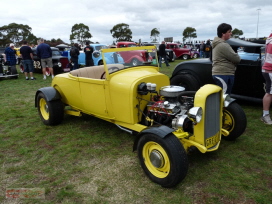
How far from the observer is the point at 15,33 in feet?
210

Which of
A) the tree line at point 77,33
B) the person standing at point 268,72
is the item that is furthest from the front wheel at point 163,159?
the tree line at point 77,33

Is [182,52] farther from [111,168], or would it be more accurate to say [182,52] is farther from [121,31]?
[121,31]

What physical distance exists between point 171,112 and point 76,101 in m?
2.03

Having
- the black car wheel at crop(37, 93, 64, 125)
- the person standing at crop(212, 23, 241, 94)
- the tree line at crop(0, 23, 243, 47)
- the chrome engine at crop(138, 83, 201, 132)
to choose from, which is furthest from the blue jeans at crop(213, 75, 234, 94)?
the tree line at crop(0, 23, 243, 47)

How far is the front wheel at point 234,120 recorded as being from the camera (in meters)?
3.41

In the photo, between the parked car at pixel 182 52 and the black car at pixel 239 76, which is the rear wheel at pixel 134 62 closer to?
the black car at pixel 239 76

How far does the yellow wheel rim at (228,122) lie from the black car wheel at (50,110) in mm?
3014

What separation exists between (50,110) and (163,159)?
8.76ft

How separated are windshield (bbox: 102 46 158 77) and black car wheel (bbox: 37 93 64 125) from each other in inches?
60.6

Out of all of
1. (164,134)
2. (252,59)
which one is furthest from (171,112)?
(252,59)

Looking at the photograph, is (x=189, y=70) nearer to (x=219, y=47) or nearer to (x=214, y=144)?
(x=219, y=47)

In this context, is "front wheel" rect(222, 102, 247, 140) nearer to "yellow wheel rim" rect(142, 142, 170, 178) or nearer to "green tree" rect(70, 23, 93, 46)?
"yellow wheel rim" rect(142, 142, 170, 178)

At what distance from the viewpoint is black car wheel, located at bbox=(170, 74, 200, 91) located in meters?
5.34

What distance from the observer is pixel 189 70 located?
5.59 m
